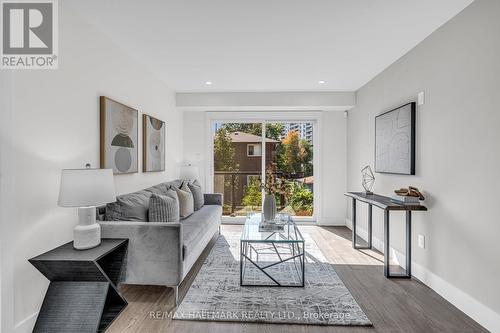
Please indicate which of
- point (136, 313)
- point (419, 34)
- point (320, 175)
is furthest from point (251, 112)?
point (136, 313)

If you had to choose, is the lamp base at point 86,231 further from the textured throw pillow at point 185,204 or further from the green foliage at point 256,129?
the green foliage at point 256,129

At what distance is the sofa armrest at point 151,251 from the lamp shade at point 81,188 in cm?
43

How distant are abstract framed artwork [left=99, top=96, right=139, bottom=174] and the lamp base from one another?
0.73 m

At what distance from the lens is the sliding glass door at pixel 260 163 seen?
5488mm

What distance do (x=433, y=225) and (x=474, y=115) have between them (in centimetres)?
112

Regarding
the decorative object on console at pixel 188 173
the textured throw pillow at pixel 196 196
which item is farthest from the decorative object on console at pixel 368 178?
the decorative object on console at pixel 188 173

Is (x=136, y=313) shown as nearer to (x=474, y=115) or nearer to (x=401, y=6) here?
(x=474, y=115)

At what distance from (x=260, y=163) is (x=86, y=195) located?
3.83 m

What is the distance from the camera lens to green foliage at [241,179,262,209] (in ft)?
18.1

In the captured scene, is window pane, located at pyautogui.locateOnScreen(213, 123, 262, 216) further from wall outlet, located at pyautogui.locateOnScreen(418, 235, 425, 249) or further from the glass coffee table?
wall outlet, located at pyautogui.locateOnScreen(418, 235, 425, 249)

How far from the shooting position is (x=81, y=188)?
1959 millimetres

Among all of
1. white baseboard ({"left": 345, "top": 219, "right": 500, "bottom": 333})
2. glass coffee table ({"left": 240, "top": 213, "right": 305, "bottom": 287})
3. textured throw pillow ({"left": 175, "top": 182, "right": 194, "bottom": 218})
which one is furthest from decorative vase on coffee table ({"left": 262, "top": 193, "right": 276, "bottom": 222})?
white baseboard ({"left": 345, "top": 219, "right": 500, "bottom": 333})

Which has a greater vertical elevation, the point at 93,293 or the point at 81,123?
the point at 81,123

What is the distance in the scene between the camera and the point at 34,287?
1953 mm
